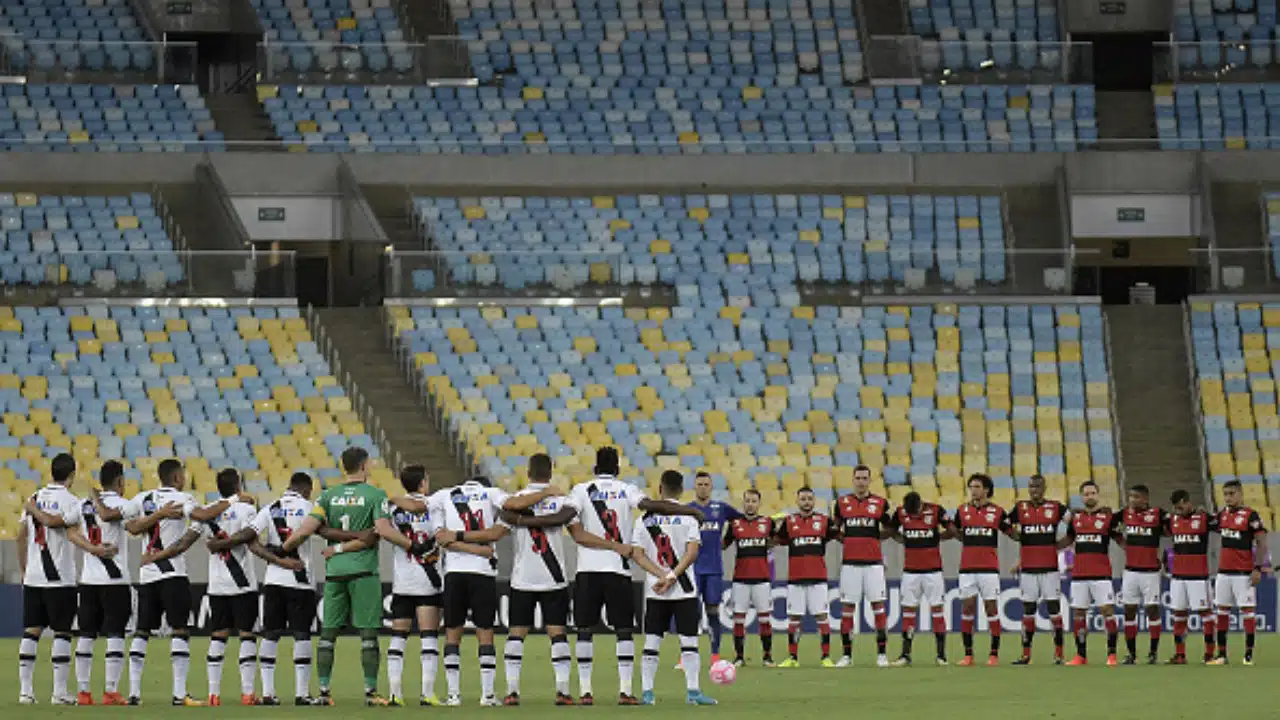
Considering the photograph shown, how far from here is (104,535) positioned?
19.3 meters

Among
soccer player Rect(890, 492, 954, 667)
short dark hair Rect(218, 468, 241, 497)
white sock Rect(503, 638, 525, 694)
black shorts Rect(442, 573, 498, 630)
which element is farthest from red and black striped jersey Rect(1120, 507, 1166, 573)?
short dark hair Rect(218, 468, 241, 497)

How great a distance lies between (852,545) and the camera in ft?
81.7

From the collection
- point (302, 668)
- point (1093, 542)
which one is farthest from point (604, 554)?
point (1093, 542)

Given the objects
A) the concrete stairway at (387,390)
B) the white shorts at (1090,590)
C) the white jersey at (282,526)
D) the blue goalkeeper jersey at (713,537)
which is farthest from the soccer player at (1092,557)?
the concrete stairway at (387,390)

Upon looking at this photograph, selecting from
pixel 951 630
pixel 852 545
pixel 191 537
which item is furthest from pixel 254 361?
pixel 191 537

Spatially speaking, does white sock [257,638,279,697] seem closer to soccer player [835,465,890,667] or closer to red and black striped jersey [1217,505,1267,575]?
soccer player [835,465,890,667]

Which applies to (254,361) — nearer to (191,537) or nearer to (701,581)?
(701,581)

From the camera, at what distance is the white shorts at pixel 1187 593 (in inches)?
986

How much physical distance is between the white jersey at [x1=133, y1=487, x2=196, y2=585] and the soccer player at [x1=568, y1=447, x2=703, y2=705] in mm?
3386

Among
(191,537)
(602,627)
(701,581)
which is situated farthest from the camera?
Result: (602,627)

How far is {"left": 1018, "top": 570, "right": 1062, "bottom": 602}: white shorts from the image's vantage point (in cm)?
2472

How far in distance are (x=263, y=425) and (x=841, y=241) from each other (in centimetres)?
1123

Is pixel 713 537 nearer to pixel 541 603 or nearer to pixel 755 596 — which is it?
pixel 755 596

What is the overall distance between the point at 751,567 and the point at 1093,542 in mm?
3697
